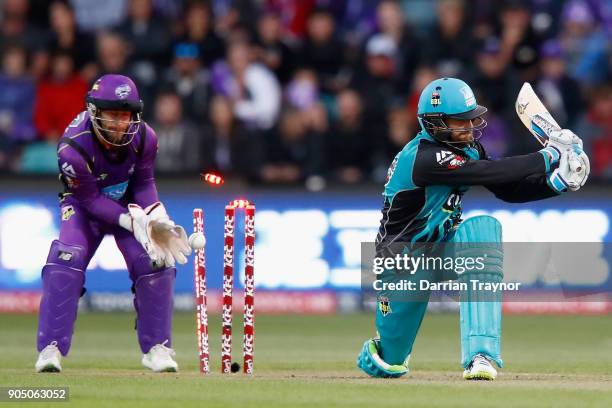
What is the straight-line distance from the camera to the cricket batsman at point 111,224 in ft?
35.6

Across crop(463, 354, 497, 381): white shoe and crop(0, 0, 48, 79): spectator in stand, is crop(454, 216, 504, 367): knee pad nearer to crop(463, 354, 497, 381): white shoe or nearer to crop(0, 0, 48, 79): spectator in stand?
crop(463, 354, 497, 381): white shoe

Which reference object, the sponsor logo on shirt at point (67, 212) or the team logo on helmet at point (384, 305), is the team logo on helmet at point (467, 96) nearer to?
the team logo on helmet at point (384, 305)

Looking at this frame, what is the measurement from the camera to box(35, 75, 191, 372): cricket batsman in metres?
10.9

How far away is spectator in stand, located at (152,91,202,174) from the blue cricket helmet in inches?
336

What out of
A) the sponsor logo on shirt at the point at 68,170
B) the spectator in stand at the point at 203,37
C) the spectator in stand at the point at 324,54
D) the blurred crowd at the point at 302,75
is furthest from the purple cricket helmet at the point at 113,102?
the spectator in stand at the point at 203,37

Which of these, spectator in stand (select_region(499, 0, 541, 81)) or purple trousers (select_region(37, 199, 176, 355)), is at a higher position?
spectator in stand (select_region(499, 0, 541, 81))

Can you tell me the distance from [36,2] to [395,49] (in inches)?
217

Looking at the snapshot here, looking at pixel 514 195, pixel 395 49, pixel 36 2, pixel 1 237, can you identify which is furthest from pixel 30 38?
pixel 514 195

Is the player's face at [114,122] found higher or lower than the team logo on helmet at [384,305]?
higher

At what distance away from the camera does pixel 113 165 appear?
11172mm

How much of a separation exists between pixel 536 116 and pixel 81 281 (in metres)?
3.63

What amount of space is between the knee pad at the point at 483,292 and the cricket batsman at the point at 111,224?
2.28 meters

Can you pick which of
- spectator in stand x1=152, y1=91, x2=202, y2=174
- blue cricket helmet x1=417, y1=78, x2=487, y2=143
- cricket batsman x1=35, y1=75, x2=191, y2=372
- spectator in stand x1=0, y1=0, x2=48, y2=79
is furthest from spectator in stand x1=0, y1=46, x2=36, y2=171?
blue cricket helmet x1=417, y1=78, x2=487, y2=143

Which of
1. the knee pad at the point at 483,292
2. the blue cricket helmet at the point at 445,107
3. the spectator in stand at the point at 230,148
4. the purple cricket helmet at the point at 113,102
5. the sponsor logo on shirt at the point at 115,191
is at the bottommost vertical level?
the knee pad at the point at 483,292
